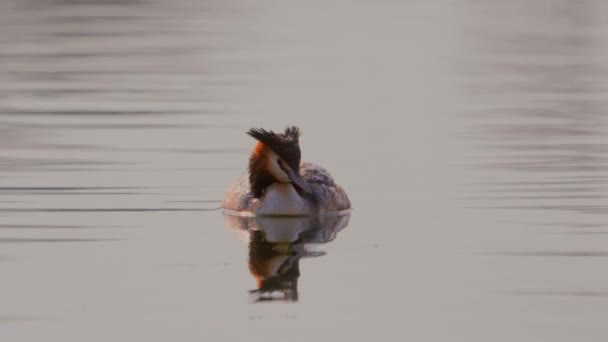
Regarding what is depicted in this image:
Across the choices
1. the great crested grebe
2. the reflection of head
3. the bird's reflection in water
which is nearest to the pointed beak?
the great crested grebe

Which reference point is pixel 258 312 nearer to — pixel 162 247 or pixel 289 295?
pixel 289 295

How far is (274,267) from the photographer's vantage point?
1503 cm

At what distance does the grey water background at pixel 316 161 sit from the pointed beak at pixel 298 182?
63 centimetres

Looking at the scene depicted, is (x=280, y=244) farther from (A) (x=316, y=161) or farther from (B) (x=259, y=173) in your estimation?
(A) (x=316, y=161)

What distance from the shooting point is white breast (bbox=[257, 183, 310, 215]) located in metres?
18.1

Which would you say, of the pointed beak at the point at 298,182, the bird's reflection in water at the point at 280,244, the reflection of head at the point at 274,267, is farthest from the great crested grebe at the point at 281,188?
the reflection of head at the point at 274,267

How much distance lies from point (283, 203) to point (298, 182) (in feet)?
0.90

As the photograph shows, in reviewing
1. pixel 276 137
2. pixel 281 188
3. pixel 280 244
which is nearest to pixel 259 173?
pixel 281 188

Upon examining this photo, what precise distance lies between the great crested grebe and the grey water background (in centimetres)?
38

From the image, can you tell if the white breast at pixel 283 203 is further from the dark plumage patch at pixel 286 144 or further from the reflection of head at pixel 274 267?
the reflection of head at pixel 274 267

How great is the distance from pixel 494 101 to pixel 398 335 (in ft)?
53.0

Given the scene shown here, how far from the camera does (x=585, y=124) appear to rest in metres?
24.8

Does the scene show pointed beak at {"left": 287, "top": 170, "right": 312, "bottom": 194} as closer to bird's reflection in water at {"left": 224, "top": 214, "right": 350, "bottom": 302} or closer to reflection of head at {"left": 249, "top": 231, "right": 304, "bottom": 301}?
bird's reflection in water at {"left": 224, "top": 214, "right": 350, "bottom": 302}

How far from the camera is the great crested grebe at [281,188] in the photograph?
1817 cm
